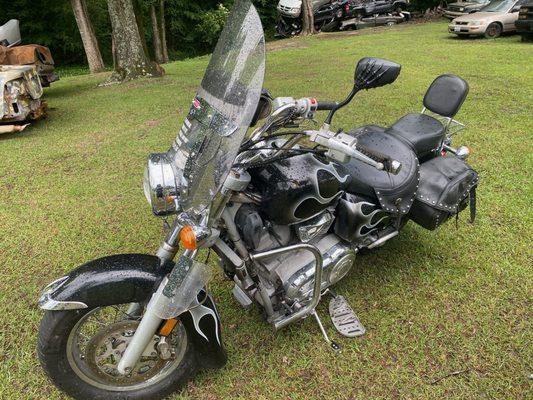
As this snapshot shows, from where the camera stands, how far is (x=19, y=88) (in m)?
5.54

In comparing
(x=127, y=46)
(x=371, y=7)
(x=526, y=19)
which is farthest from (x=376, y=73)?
(x=371, y=7)

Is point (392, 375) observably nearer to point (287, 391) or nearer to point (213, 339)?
point (287, 391)

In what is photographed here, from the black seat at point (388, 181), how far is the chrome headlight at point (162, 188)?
3.11 feet

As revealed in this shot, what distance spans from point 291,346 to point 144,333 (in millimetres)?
877

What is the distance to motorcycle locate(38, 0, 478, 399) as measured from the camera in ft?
4.94

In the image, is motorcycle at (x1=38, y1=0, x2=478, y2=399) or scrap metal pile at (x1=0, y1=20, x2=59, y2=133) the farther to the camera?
scrap metal pile at (x1=0, y1=20, x2=59, y2=133)

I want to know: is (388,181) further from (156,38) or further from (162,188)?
(156,38)

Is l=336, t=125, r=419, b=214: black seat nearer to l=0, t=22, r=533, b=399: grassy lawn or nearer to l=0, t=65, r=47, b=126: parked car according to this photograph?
l=0, t=22, r=533, b=399: grassy lawn

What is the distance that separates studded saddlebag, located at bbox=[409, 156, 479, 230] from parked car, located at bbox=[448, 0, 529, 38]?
35.7 feet

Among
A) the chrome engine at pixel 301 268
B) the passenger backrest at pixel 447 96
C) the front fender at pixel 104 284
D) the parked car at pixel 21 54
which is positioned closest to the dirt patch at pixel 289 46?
the parked car at pixel 21 54

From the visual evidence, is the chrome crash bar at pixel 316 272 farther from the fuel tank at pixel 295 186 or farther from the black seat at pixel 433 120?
the black seat at pixel 433 120

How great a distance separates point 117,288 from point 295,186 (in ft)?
2.80

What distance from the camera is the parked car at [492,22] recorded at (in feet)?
36.8

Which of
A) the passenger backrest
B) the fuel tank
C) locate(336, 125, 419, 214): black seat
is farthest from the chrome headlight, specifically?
the passenger backrest
